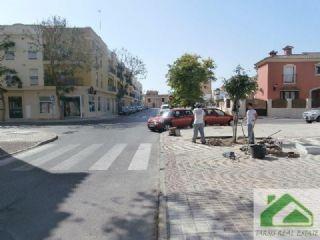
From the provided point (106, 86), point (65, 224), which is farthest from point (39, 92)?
point (65, 224)

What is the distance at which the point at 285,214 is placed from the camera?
5.67m

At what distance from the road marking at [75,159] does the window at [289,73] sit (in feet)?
107

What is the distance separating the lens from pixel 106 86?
193ft

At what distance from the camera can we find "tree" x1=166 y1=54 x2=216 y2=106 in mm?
41469

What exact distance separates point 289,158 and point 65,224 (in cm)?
751

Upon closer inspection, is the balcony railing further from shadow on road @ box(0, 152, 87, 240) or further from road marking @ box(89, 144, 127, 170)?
shadow on road @ box(0, 152, 87, 240)

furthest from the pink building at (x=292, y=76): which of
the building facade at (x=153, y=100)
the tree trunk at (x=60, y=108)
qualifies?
the building facade at (x=153, y=100)

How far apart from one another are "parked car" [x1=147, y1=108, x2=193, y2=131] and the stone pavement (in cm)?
1001

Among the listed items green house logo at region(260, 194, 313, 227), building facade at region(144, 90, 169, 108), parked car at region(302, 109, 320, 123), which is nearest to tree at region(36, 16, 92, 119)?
parked car at region(302, 109, 320, 123)

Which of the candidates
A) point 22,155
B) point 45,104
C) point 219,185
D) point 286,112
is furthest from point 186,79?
point 219,185

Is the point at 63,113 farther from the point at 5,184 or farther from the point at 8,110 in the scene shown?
the point at 5,184

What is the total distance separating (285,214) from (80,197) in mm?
3897

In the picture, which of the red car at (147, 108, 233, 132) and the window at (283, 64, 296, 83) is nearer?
the red car at (147, 108, 233, 132)

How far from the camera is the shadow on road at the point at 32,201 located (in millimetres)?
5516
